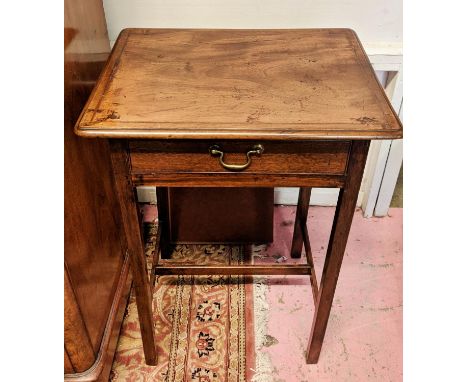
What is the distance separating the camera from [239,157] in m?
0.98

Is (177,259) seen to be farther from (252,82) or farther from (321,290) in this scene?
(252,82)

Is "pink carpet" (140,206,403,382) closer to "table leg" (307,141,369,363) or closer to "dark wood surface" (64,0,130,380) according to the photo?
"table leg" (307,141,369,363)

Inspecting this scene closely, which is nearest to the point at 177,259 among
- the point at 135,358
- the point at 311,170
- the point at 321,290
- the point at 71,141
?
the point at 135,358

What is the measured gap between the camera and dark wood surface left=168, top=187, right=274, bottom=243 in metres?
1.69

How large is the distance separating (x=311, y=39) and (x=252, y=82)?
1.00 ft

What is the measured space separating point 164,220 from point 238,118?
0.82 meters

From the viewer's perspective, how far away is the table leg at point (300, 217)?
5.16 ft

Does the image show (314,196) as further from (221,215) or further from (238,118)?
(238,118)

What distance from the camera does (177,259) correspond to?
175cm

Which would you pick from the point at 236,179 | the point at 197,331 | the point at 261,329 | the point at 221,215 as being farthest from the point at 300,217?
the point at 236,179

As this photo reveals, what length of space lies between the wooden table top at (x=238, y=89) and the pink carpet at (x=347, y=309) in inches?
33.4

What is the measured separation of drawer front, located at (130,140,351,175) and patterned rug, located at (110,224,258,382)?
72cm

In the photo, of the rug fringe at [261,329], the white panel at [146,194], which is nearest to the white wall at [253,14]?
the white panel at [146,194]

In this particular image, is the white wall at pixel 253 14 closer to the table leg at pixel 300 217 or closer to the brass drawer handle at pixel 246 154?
the table leg at pixel 300 217
